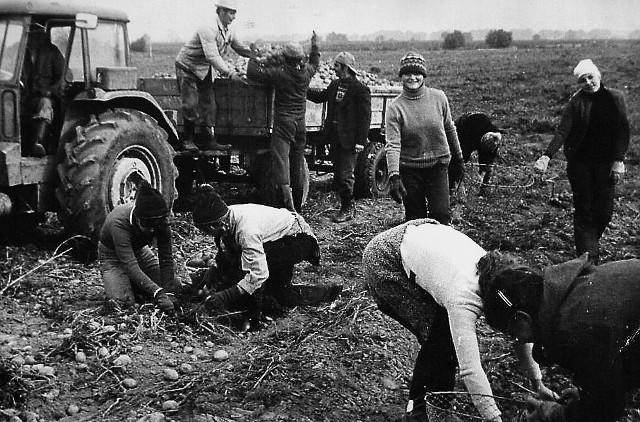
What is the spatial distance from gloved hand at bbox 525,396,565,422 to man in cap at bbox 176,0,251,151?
210 inches

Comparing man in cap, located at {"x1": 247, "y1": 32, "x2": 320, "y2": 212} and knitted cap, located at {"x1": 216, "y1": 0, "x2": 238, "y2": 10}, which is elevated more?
knitted cap, located at {"x1": 216, "y1": 0, "x2": 238, "y2": 10}

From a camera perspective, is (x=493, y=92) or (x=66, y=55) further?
(x=493, y=92)

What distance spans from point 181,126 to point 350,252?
7.49 feet

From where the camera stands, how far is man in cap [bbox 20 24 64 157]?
6.11 metres

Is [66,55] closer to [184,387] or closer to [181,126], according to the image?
[181,126]

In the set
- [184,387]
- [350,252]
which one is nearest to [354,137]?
[350,252]

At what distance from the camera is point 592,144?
6.15m

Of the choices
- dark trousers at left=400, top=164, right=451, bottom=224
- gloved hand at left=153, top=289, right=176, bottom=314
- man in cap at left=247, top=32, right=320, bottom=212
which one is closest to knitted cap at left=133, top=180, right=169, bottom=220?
gloved hand at left=153, top=289, right=176, bottom=314

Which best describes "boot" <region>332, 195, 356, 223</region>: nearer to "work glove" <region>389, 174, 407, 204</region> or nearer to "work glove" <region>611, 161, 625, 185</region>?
"work glove" <region>389, 174, 407, 204</region>

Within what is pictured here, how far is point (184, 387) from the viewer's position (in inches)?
161

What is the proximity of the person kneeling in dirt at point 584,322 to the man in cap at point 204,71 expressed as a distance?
5409 millimetres

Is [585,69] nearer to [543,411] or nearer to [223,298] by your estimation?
[223,298]

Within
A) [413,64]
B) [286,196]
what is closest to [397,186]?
[413,64]

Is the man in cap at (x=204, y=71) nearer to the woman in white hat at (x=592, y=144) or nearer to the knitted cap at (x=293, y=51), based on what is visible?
→ the knitted cap at (x=293, y=51)
